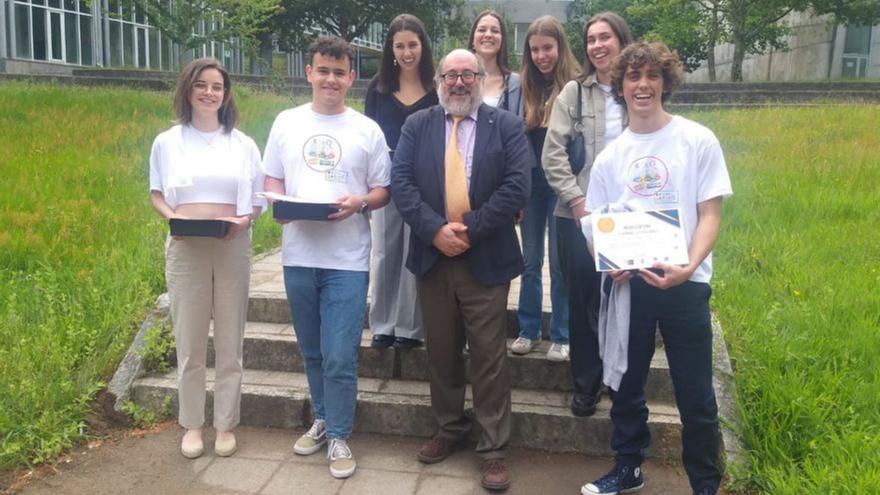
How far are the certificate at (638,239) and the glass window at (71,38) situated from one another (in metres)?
31.0

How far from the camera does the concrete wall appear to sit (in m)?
32.8

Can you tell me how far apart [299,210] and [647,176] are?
1.66 metres

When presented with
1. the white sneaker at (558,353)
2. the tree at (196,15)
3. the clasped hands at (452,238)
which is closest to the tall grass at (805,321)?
the white sneaker at (558,353)

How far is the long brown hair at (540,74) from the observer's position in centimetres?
435

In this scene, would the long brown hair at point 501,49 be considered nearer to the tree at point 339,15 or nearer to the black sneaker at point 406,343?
the black sneaker at point 406,343

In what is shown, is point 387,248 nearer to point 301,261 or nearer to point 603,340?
point 301,261

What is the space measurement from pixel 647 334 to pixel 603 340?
0.82 feet

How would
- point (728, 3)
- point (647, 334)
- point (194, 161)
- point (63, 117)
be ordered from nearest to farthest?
point (647, 334)
point (194, 161)
point (63, 117)
point (728, 3)

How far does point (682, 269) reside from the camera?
3.19 m

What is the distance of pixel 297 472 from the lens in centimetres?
411

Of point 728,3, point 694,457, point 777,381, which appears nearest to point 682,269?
point 694,457

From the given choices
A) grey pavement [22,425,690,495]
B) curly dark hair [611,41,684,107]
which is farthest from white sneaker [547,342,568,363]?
curly dark hair [611,41,684,107]

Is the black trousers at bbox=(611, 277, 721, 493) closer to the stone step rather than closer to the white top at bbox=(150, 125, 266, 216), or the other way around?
the stone step

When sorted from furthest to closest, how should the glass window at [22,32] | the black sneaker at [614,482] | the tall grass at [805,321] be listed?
the glass window at [22,32] < the black sneaker at [614,482] < the tall grass at [805,321]
